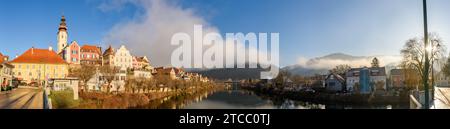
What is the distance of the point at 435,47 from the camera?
282 centimetres

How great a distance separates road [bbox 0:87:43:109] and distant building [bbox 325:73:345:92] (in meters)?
3.71

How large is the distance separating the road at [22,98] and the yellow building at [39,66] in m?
0.13

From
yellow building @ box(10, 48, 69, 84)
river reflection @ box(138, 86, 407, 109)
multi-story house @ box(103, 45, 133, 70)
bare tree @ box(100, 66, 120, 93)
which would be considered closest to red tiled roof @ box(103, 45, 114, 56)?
multi-story house @ box(103, 45, 133, 70)

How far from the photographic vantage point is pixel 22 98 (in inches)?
106

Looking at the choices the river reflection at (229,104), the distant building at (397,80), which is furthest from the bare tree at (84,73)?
the distant building at (397,80)

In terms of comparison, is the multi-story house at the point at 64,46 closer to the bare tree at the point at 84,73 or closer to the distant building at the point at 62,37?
the distant building at the point at 62,37

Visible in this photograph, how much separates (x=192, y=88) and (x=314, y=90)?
2116 millimetres

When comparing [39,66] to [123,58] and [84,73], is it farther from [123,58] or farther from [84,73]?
[123,58]

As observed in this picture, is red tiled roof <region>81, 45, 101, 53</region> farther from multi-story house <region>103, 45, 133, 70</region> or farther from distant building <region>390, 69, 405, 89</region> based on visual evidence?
distant building <region>390, 69, 405, 89</region>

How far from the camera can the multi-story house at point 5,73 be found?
8.99ft

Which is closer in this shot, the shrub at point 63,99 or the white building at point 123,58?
the shrub at point 63,99

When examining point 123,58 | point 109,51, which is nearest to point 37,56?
point 109,51
